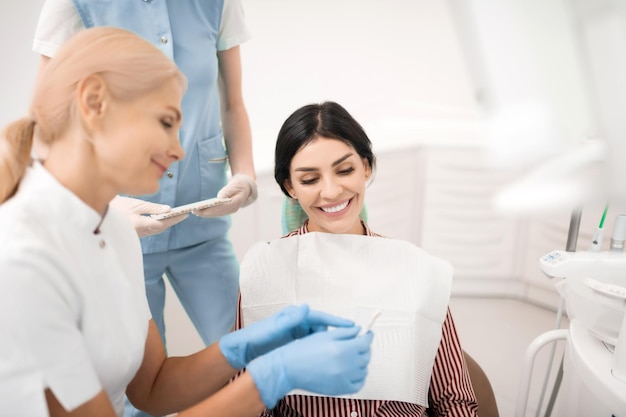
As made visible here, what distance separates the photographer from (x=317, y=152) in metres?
1.21

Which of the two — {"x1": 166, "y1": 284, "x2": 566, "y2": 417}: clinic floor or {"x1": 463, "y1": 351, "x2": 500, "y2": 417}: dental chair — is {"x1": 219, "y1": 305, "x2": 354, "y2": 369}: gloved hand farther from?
{"x1": 166, "y1": 284, "x2": 566, "y2": 417}: clinic floor

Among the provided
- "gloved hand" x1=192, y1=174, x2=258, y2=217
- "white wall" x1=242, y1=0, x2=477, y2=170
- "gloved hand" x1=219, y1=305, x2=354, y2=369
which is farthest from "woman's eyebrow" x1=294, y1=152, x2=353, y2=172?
"white wall" x1=242, y1=0, x2=477, y2=170

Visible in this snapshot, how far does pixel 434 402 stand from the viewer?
1226 millimetres

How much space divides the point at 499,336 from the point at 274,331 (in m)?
1.99

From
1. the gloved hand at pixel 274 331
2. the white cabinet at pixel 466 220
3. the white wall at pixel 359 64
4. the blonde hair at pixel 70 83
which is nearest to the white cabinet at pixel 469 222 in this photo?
the white cabinet at pixel 466 220

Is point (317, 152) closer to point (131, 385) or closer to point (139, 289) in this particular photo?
point (139, 289)

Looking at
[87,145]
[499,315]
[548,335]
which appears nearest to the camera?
[87,145]

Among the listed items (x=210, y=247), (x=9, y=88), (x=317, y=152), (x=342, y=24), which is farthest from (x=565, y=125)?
(x=9, y=88)

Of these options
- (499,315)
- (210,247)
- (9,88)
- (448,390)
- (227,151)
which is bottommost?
(499,315)

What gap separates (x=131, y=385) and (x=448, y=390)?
717 millimetres

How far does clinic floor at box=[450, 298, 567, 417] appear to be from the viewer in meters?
2.19

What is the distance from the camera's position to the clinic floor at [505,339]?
2.19 m

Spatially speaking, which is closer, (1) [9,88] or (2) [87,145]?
(2) [87,145]

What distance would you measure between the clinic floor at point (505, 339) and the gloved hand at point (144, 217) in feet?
5.25
